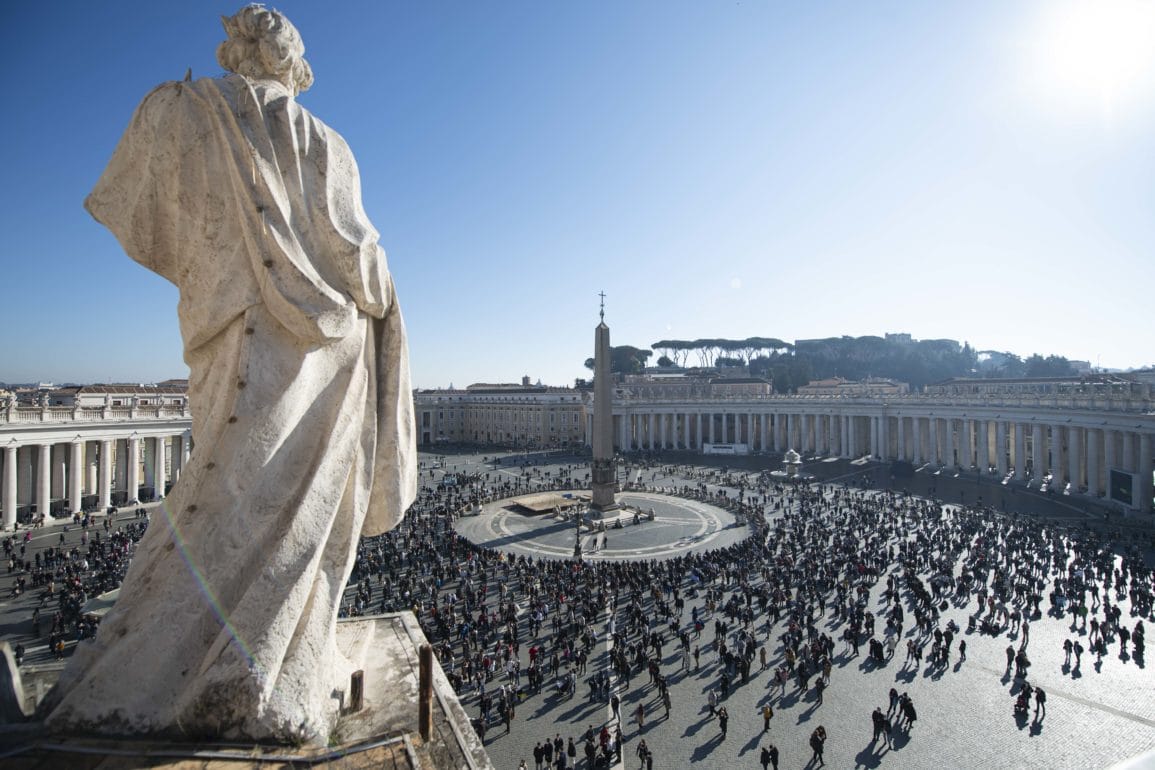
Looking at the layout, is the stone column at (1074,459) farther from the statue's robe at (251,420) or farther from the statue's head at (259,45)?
the statue's head at (259,45)

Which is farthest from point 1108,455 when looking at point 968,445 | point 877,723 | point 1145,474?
point 877,723

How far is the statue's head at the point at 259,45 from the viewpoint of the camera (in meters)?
4.46

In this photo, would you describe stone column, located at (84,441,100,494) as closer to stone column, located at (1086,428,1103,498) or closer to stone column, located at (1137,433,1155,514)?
stone column, located at (1137,433,1155,514)

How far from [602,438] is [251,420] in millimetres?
30279

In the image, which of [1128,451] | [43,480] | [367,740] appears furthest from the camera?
[1128,451]

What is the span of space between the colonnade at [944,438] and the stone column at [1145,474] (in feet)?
0.14

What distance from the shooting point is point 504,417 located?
7838 centimetres

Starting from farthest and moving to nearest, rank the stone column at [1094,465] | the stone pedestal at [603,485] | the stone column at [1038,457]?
1. the stone column at [1038,457]
2. the stone column at [1094,465]
3. the stone pedestal at [603,485]

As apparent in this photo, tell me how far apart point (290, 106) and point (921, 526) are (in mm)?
33029

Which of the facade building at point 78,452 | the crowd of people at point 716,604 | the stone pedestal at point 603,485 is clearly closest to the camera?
the crowd of people at point 716,604

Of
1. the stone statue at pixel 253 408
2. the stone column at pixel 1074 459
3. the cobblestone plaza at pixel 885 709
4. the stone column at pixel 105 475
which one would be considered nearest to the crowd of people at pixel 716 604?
the cobblestone plaza at pixel 885 709

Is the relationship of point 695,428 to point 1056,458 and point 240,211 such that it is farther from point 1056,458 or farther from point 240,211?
point 240,211

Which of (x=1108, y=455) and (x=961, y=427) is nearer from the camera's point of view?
(x=1108, y=455)

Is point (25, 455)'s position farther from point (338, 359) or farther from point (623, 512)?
point (338, 359)
